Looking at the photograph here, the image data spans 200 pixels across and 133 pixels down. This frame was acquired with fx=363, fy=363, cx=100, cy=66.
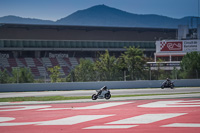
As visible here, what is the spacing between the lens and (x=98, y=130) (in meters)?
13.2

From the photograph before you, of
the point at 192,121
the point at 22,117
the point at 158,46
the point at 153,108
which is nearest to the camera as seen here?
the point at 192,121

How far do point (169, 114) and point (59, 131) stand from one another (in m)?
5.87

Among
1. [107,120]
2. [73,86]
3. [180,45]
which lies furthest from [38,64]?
[107,120]

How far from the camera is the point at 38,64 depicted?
226ft

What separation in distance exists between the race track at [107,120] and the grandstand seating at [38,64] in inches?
1855

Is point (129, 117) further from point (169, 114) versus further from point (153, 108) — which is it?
point (153, 108)

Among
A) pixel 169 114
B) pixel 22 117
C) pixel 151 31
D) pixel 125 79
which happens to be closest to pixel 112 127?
pixel 169 114

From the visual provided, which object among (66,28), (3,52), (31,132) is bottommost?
(31,132)

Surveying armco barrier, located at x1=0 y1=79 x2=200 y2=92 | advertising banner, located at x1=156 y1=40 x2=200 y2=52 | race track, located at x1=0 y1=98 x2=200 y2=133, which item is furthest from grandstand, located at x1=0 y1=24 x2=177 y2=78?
race track, located at x1=0 y1=98 x2=200 y2=133

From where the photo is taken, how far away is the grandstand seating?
2591 inches

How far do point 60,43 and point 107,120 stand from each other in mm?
59380

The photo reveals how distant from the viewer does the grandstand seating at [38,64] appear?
216 feet

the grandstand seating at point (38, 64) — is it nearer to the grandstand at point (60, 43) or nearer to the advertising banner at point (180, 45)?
the grandstand at point (60, 43)

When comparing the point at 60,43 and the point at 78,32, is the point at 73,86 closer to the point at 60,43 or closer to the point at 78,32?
the point at 60,43
